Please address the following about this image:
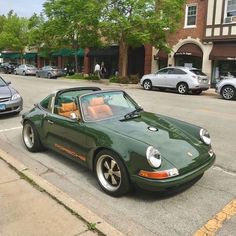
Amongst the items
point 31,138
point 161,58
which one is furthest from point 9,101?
point 161,58

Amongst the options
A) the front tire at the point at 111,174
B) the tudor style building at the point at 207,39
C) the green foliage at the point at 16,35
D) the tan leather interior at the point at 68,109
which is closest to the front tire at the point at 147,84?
the tudor style building at the point at 207,39

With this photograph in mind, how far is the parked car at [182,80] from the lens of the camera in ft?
61.1

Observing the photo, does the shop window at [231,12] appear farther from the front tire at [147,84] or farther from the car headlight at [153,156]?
the car headlight at [153,156]

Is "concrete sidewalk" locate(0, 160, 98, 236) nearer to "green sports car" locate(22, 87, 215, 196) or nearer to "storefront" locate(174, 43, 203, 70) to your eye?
"green sports car" locate(22, 87, 215, 196)

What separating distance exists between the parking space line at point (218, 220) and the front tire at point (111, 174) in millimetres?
1072

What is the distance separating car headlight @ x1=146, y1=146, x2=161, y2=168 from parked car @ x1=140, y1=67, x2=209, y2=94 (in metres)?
14.9

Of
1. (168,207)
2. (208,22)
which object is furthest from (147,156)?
(208,22)

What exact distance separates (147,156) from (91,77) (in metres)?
25.5

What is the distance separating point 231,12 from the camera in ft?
72.2

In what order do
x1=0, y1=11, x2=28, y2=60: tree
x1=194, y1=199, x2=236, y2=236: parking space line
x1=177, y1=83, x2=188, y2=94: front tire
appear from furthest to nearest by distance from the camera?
x1=0, y1=11, x2=28, y2=60: tree
x1=177, y1=83, x2=188, y2=94: front tire
x1=194, y1=199, x2=236, y2=236: parking space line

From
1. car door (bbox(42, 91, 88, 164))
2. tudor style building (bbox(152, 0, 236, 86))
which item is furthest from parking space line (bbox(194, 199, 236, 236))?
tudor style building (bbox(152, 0, 236, 86))

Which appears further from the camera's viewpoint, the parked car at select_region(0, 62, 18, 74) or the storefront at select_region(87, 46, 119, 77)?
the parked car at select_region(0, 62, 18, 74)

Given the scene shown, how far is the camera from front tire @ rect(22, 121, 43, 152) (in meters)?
6.29

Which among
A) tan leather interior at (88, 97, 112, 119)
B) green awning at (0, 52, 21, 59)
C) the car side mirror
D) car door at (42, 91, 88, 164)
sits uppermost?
green awning at (0, 52, 21, 59)
